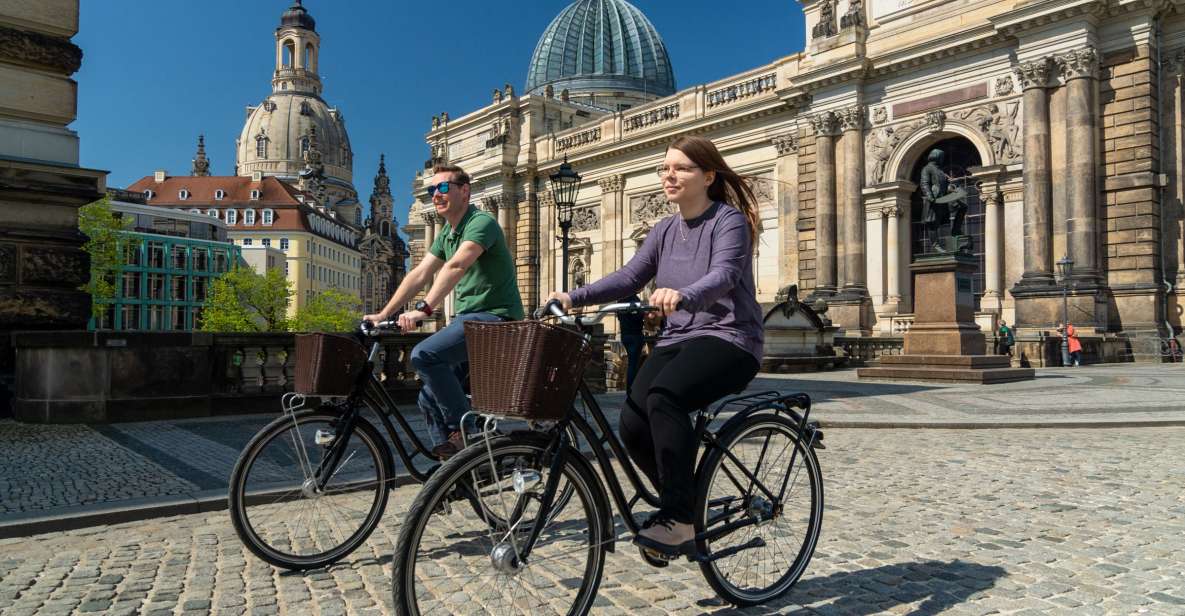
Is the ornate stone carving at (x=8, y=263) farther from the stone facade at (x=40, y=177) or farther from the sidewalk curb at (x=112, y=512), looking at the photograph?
the sidewalk curb at (x=112, y=512)

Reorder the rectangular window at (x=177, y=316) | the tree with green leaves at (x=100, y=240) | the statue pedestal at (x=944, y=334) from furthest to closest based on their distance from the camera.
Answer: the rectangular window at (x=177, y=316) → the tree with green leaves at (x=100, y=240) → the statue pedestal at (x=944, y=334)

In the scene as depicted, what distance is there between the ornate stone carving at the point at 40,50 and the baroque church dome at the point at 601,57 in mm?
53114

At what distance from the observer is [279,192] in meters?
95.9

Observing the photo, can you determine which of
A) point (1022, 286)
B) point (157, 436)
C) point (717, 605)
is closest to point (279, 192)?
point (1022, 286)

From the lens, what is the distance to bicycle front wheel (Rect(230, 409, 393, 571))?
3.78 metres

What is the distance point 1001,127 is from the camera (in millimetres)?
26031

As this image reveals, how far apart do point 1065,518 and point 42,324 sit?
1049 centimetres

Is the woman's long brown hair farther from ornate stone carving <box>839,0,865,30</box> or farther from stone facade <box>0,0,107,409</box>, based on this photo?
ornate stone carving <box>839,0,865,30</box>

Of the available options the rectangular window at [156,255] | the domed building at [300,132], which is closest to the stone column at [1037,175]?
the rectangular window at [156,255]

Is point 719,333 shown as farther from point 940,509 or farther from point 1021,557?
point 940,509

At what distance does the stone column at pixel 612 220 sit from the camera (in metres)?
41.9

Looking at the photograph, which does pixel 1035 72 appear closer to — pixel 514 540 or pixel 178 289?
pixel 514 540

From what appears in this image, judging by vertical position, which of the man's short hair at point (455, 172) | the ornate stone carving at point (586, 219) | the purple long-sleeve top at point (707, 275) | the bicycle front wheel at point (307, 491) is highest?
the ornate stone carving at point (586, 219)

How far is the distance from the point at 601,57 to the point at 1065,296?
46800 mm
